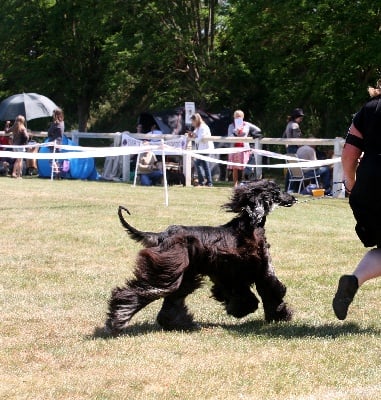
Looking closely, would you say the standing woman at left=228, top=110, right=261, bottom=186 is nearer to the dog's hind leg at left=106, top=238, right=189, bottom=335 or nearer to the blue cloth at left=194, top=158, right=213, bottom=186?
the blue cloth at left=194, top=158, right=213, bottom=186

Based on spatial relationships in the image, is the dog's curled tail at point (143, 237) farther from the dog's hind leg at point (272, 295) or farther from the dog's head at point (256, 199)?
the dog's hind leg at point (272, 295)

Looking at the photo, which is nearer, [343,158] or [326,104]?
[343,158]

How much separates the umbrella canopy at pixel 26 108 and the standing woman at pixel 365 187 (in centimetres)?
1936

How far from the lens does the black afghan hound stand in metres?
5.41

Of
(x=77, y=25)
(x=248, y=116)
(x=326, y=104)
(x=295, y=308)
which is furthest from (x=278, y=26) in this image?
(x=295, y=308)

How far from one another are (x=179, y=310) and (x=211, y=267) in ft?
1.25

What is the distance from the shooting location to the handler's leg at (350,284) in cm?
545

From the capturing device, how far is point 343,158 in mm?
5613

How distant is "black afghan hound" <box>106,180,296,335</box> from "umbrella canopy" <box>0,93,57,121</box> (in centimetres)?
1904

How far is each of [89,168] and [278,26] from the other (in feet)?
22.2

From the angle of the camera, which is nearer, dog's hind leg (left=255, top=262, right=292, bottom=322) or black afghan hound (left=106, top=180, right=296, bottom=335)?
black afghan hound (left=106, top=180, right=296, bottom=335)

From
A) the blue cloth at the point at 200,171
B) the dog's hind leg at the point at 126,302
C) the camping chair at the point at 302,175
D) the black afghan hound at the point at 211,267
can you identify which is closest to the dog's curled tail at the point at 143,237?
the black afghan hound at the point at 211,267

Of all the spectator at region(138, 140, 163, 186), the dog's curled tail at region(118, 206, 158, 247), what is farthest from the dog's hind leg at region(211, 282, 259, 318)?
A: the spectator at region(138, 140, 163, 186)

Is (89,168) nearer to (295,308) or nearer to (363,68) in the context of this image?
(363,68)
